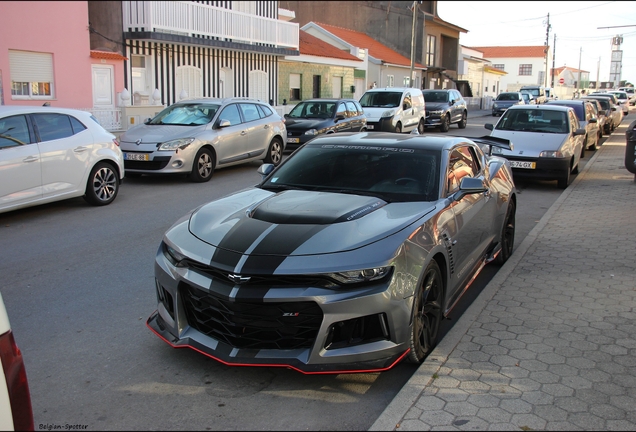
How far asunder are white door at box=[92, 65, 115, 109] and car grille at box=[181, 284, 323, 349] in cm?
1646

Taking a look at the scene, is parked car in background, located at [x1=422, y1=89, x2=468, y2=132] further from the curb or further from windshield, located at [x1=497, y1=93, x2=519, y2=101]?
the curb

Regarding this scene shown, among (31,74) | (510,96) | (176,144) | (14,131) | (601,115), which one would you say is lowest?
(176,144)

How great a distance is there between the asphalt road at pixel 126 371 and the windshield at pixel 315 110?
37.3ft

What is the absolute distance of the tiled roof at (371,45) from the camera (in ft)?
136

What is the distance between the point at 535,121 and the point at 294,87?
18.9 meters

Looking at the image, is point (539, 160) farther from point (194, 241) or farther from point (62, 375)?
point (62, 375)

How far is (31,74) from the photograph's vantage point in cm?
1695

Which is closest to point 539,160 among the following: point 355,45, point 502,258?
point 502,258

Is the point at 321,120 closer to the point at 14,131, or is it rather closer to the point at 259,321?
the point at 14,131

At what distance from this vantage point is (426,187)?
5.08 metres

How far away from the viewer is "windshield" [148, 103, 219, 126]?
1308 centimetres

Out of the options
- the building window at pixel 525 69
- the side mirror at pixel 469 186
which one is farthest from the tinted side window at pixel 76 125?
the building window at pixel 525 69

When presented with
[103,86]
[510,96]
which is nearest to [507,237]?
[103,86]

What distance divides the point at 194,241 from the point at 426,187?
1975 millimetres
